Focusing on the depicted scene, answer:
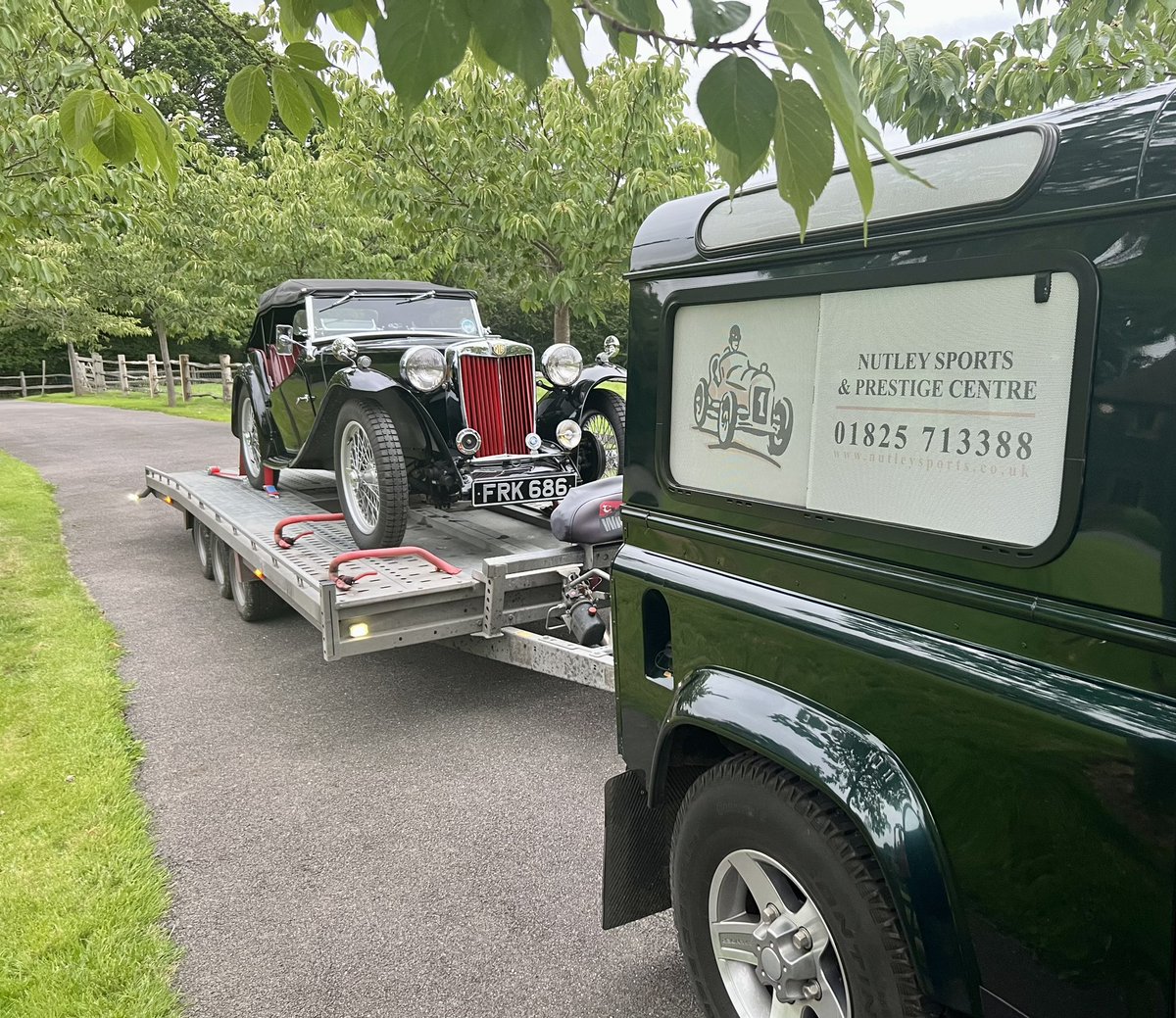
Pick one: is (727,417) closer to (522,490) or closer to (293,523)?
(522,490)

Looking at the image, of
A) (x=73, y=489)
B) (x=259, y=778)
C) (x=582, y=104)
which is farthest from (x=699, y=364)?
(x=73, y=489)

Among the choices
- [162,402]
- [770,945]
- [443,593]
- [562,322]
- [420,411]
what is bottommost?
[162,402]

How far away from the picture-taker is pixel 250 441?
8.17 metres

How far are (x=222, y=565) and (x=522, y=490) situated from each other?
257 centimetres

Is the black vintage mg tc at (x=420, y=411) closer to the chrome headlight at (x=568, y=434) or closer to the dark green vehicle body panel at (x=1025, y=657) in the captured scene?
the chrome headlight at (x=568, y=434)

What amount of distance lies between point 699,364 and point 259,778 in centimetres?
290

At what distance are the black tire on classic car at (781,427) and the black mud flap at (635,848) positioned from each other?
0.99 m

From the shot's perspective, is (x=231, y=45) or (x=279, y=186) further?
(x=279, y=186)

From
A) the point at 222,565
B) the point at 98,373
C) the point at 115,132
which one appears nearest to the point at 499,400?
the point at 222,565

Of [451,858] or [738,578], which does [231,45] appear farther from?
[451,858]

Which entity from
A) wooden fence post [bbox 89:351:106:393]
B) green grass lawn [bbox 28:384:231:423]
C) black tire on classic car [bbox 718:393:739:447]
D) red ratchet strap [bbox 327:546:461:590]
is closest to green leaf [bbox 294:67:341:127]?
black tire on classic car [bbox 718:393:739:447]

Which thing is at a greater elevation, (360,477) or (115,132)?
(115,132)

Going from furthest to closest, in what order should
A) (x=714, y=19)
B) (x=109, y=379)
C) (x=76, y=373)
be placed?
(x=109, y=379)
(x=76, y=373)
(x=714, y=19)

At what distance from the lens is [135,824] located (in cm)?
350
